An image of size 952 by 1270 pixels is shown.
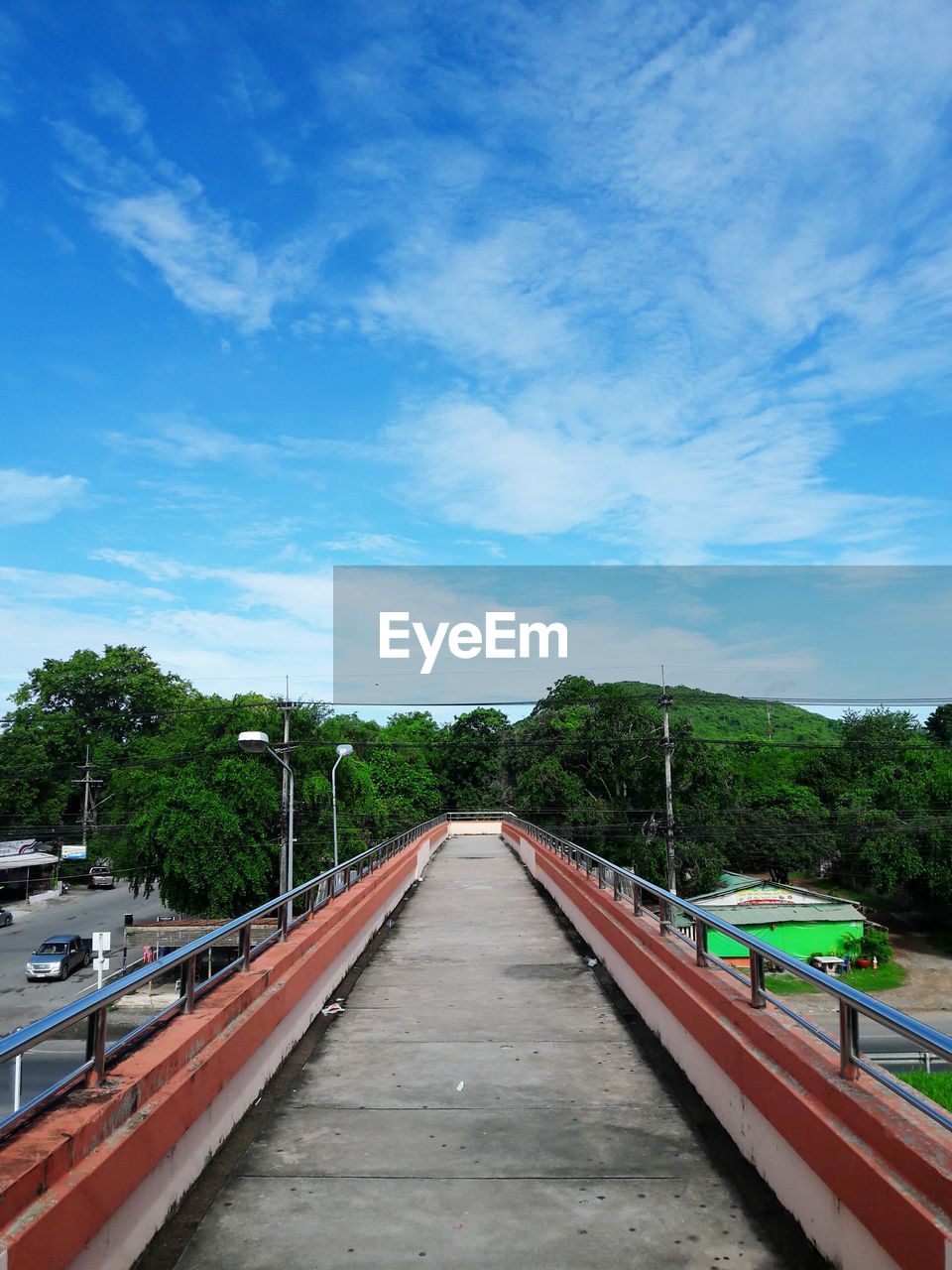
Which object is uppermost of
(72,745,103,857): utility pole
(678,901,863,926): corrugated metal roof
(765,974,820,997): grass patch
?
(72,745,103,857): utility pole

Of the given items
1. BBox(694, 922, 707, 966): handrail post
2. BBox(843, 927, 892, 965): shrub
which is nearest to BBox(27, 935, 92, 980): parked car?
BBox(843, 927, 892, 965): shrub

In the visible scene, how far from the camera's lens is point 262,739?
25094 millimetres

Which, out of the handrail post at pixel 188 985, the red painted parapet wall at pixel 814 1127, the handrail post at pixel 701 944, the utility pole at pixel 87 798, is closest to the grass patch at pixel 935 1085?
the handrail post at pixel 701 944

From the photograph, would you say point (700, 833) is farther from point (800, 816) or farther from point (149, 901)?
point (149, 901)

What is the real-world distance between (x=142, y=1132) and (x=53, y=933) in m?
55.9

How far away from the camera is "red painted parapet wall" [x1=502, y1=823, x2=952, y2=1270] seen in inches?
136

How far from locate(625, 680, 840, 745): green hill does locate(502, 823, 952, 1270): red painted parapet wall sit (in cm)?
12732

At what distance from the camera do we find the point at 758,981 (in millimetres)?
5871

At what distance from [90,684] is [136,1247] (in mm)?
91213

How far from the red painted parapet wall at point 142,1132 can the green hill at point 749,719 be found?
128 meters

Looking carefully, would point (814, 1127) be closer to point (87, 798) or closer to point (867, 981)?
point (867, 981)

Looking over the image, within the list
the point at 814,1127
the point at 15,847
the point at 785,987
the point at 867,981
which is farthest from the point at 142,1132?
the point at 15,847

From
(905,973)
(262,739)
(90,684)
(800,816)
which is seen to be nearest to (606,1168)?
(262,739)

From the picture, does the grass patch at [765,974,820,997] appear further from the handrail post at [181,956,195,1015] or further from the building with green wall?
the handrail post at [181,956,195,1015]
